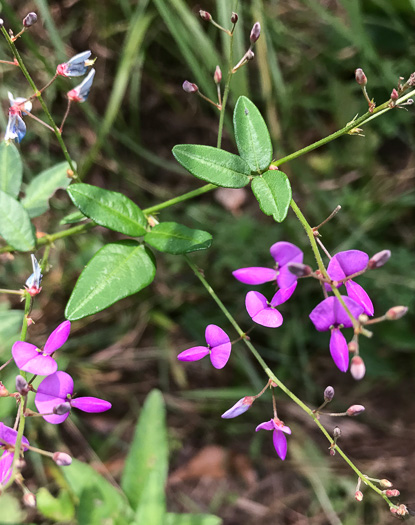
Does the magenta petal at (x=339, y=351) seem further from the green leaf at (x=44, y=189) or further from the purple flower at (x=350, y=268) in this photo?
the green leaf at (x=44, y=189)

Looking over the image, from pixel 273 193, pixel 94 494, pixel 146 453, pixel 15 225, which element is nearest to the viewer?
pixel 273 193

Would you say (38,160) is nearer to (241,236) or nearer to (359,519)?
(241,236)

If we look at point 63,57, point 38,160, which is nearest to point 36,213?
point 63,57

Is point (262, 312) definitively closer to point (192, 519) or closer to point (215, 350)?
point (215, 350)

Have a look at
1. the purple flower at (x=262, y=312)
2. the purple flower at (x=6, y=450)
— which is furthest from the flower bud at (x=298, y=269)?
the purple flower at (x=6, y=450)

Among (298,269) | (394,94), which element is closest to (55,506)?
(298,269)

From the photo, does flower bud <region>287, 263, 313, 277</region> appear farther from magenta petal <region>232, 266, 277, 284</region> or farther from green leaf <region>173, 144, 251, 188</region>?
green leaf <region>173, 144, 251, 188</region>
